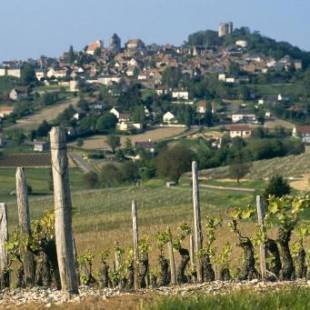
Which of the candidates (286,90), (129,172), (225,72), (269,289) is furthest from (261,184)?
(225,72)

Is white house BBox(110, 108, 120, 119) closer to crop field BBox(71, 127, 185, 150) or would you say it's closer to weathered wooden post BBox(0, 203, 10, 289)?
crop field BBox(71, 127, 185, 150)

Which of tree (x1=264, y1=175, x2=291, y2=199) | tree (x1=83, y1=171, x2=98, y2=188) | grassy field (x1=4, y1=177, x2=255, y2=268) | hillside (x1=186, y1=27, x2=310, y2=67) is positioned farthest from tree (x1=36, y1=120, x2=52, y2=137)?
hillside (x1=186, y1=27, x2=310, y2=67)

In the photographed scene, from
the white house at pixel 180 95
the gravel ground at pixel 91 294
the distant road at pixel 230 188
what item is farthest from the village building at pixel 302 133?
the gravel ground at pixel 91 294

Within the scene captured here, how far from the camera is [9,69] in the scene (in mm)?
150000

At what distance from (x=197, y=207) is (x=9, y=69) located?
140m

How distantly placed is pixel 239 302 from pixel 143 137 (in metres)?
78.1

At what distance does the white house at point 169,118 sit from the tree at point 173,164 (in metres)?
40.3

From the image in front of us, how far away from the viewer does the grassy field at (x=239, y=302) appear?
6887 mm

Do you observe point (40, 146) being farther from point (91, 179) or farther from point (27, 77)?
point (27, 77)

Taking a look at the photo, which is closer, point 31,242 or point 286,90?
point 31,242

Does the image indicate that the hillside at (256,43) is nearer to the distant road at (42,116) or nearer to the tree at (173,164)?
the distant road at (42,116)

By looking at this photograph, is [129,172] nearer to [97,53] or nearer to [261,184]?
[261,184]

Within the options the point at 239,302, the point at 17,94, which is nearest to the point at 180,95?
the point at 17,94

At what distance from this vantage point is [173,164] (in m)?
51.4
